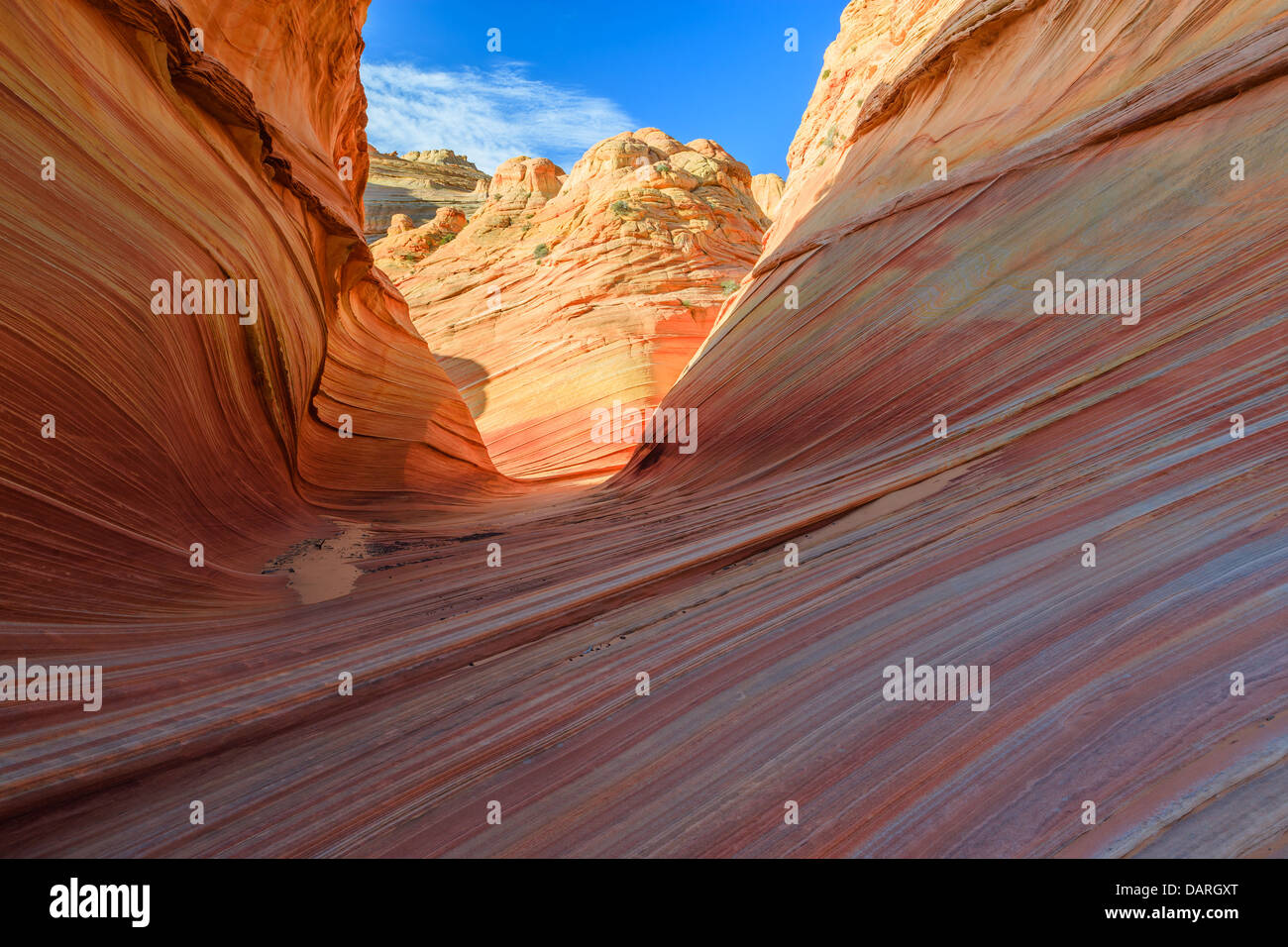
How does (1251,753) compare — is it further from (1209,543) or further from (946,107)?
(946,107)

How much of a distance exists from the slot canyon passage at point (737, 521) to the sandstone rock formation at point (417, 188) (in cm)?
2327

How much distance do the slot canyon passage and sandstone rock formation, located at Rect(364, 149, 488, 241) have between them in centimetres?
2327

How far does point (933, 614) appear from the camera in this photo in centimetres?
284

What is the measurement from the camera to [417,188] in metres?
31.8

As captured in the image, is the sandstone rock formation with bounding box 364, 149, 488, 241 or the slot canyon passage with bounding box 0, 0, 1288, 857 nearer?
Answer: the slot canyon passage with bounding box 0, 0, 1288, 857

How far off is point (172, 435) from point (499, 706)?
2768mm

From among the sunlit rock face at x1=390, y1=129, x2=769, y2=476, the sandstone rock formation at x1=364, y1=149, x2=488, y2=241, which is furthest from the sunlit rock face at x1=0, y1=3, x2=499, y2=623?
the sandstone rock formation at x1=364, y1=149, x2=488, y2=241

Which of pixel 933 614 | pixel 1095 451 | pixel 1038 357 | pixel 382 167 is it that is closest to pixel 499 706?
pixel 933 614

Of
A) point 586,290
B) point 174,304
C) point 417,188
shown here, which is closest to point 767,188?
point 417,188

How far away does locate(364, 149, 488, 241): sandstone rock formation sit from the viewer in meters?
29.2

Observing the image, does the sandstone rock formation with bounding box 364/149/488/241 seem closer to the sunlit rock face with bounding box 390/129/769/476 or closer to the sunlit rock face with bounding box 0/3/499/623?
the sunlit rock face with bounding box 390/129/769/476

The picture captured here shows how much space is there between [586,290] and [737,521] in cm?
1142

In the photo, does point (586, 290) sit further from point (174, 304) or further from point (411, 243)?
point (174, 304)

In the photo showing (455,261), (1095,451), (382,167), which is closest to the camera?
(1095,451)
